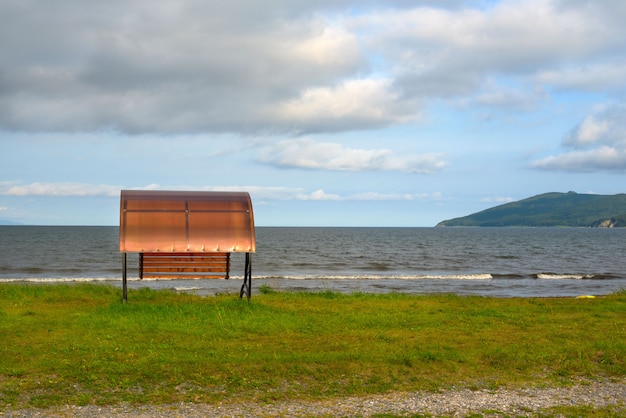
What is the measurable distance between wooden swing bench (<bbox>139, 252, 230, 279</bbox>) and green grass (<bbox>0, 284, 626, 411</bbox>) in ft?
5.38

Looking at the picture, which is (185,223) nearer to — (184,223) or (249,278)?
(184,223)

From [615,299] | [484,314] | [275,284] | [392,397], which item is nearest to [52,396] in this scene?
[392,397]

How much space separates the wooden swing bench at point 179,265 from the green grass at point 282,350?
1639mm

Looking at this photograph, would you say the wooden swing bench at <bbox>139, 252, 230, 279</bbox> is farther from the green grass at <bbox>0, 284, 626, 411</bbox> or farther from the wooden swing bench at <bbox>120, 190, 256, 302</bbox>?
the green grass at <bbox>0, 284, 626, 411</bbox>

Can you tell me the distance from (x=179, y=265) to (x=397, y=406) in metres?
11.5

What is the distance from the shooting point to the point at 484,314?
18000mm

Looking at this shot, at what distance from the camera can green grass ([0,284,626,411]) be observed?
997 centimetres

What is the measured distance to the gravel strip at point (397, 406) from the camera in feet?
28.3

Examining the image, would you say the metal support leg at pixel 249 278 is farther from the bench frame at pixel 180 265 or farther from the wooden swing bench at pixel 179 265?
the wooden swing bench at pixel 179 265

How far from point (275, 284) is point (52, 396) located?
31366mm

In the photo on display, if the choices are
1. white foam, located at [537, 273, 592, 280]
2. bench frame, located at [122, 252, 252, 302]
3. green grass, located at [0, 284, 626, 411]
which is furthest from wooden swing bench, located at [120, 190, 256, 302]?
white foam, located at [537, 273, 592, 280]

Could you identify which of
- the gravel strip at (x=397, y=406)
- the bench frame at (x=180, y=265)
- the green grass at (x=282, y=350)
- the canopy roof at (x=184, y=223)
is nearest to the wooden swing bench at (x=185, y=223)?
the canopy roof at (x=184, y=223)

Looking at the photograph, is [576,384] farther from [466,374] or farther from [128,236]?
[128,236]

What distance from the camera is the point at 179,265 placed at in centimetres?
1919
